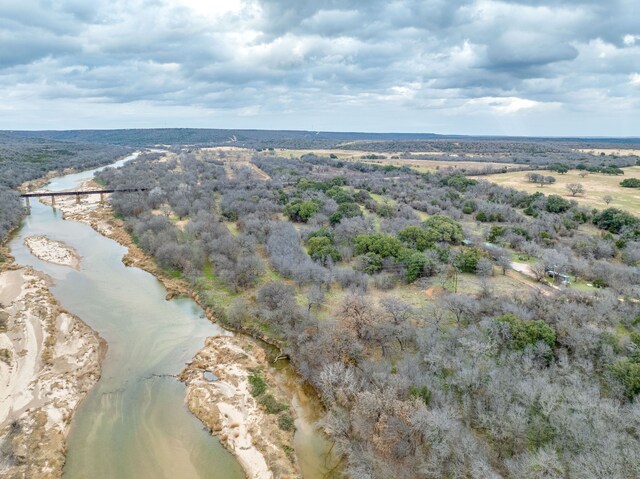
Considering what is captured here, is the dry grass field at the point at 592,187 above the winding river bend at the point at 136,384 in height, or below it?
above

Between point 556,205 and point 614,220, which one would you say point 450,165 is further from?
point 614,220

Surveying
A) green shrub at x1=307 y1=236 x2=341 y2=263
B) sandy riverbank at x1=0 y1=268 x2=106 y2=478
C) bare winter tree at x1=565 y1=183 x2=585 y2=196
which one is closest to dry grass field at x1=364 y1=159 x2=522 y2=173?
bare winter tree at x1=565 y1=183 x2=585 y2=196

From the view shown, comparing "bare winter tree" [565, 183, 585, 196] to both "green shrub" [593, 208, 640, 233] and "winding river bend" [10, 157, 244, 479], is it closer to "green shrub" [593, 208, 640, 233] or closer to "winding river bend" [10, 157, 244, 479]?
"green shrub" [593, 208, 640, 233]

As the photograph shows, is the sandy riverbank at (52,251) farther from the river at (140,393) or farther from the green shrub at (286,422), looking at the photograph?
the green shrub at (286,422)

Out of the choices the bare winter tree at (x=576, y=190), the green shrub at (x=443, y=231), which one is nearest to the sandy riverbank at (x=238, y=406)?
the green shrub at (x=443, y=231)

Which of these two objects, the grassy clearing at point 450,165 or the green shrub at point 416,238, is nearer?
the green shrub at point 416,238

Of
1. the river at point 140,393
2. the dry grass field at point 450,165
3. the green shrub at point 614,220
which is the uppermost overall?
the dry grass field at point 450,165

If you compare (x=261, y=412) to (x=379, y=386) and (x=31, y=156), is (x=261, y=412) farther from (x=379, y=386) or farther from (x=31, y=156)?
(x=31, y=156)
